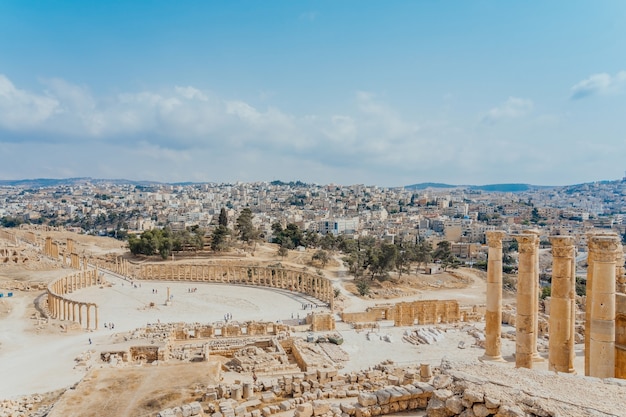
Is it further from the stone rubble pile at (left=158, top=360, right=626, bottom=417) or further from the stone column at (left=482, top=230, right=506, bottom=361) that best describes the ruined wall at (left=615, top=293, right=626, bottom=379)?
the stone rubble pile at (left=158, top=360, right=626, bottom=417)

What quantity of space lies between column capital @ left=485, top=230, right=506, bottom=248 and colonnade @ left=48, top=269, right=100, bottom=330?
27664mm

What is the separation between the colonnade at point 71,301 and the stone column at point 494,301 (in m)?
27.0

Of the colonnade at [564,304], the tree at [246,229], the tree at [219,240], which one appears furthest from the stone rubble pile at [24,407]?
the tree at [246,229]

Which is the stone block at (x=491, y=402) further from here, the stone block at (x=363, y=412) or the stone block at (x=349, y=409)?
the stone block at (x=349, y=409)

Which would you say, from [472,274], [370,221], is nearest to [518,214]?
[370,221]

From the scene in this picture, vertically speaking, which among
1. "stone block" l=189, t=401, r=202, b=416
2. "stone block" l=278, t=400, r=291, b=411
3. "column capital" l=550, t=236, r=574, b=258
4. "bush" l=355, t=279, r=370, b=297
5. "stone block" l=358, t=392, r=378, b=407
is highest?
"column capital" l=550, t=236, r=574, b=258

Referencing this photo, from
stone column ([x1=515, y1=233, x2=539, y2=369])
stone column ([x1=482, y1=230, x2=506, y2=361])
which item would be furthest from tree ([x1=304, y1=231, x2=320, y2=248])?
A: stone column ([x1=515, y1=233, x2=539, y2=369])

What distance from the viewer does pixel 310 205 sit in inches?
6880

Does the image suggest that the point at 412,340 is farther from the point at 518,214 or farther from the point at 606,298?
the point at 518,214

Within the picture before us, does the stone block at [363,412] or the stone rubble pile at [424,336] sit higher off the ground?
the stone block at [363,412]

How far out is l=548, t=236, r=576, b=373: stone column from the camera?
13773mm

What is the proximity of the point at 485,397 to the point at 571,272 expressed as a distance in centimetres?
789

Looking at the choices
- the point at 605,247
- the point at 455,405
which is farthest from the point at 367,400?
the point at 605,247

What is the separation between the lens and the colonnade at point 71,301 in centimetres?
3344
